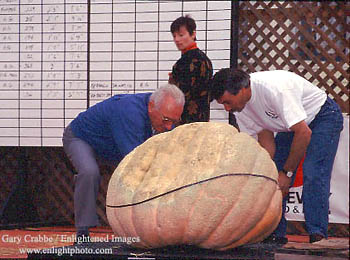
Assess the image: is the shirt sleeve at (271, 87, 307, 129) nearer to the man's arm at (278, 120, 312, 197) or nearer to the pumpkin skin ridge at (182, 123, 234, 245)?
the man's arm at (278, 120, 312, 197)

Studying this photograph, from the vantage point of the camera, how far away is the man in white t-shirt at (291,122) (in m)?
2.89

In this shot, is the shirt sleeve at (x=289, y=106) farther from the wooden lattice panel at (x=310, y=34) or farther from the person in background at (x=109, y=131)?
the wooden lattice panel at (x=310, y=34)

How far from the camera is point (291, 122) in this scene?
2850 millimetres

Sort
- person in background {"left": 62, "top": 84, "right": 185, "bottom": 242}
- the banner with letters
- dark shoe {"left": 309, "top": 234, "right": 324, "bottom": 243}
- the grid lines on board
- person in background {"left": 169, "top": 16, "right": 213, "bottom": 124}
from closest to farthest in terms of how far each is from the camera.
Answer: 1. person in background {"left": 62, "top": 84, "right": 185, "bottom": 242}
2. dark shoe {"left": 309, "top": 234, "right": 324, "bottom": 243}
3. person in background {"left": 169, "top": 16, "right": 213, "bottom": 124}
4. the grid lines on board
5. the banner with letters

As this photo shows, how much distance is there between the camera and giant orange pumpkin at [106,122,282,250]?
1945mm

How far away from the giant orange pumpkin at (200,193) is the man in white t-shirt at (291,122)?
2.60ft

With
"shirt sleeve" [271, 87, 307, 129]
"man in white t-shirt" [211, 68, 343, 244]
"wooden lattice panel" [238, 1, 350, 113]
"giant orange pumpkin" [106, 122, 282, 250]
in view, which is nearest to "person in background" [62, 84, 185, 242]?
"man in white t-shirt" [211, 68, 343, 244]

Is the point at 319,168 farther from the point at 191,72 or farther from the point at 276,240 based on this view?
the point at 191,72

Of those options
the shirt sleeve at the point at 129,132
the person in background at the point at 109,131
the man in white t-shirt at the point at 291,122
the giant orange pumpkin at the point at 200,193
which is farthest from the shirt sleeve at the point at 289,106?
the giant orange pumpkin at the point at 200,193

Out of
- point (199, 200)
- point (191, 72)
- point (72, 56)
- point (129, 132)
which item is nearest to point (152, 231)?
point (199, 200)

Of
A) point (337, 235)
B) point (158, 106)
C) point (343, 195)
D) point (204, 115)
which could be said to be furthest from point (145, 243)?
point (337, 235)

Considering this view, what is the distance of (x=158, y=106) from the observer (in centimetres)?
274

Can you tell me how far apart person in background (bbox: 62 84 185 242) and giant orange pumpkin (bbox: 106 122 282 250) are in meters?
0.60

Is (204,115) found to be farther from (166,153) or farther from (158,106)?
(166,153)
